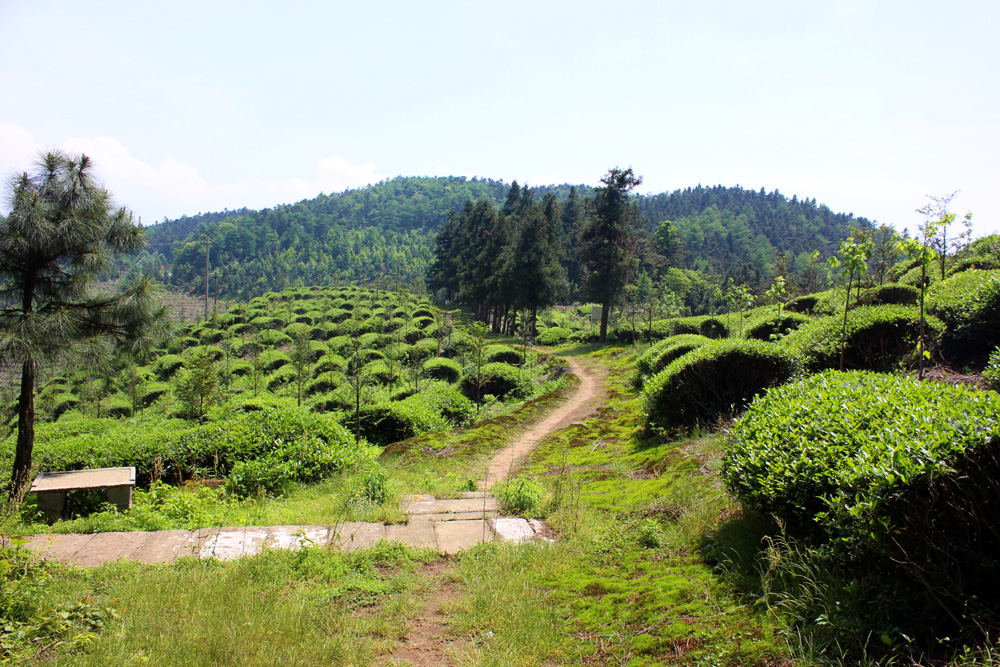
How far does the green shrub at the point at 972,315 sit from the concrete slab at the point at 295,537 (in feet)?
32.0

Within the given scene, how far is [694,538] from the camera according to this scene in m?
4.51

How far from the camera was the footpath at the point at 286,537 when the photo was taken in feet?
15.7

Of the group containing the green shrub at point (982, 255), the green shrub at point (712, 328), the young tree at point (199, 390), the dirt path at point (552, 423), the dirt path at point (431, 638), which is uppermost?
the green shrub at point (982, 255)

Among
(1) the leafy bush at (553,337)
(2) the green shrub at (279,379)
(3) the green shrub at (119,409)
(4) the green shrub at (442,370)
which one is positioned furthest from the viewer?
(1) the leafy bush at (553,337)

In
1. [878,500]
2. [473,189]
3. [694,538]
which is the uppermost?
[473,189]

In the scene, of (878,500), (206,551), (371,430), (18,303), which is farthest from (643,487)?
(18,303)

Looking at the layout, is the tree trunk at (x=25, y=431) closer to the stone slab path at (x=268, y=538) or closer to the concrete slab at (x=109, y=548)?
the stone slab path at (x=268, y=538)

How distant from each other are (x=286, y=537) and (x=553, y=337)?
32.4m

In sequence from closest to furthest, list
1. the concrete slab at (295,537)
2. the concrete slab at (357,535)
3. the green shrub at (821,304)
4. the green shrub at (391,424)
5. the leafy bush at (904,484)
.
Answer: the leafy bush at (904,484) < the concrete slab at (295,537) < the concrete slab at (357,535) < the green shrub at (391,424) < the green shrub at (821,304)

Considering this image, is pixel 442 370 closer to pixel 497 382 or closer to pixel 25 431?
pixel 497 382

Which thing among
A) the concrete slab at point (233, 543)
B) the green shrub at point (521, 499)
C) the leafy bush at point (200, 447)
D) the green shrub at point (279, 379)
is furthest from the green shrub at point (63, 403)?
the green shrub at point (521, 499)

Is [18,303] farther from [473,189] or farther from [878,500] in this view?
[473,189]

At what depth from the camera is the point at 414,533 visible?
5.51 metres

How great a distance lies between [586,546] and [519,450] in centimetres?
630
